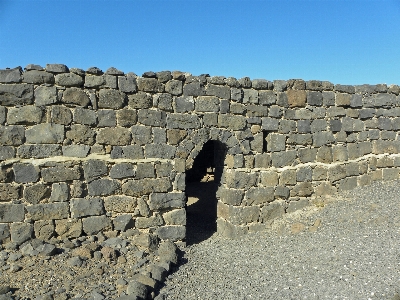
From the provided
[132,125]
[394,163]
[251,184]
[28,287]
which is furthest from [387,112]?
[28,287]

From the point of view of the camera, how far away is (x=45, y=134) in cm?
561

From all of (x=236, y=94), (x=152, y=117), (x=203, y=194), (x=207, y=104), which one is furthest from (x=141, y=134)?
(x=203, y=194)

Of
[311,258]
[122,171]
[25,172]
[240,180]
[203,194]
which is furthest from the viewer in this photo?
[203,194]

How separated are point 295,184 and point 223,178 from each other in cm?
167

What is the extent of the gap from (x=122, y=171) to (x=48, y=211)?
1368 millimetres

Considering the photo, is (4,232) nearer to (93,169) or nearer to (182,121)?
(93,169)

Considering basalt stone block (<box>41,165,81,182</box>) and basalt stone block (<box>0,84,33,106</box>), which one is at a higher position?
basalt stone block (<box>0,84,33,106</box>)

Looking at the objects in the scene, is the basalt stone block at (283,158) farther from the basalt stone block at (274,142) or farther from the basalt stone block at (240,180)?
the basalt stone block at (240,180)

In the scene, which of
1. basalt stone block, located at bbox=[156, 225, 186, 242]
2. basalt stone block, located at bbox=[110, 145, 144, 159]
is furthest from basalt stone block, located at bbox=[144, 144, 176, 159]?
basalt stone block, located at bbox=[156, 225, 186, 242]

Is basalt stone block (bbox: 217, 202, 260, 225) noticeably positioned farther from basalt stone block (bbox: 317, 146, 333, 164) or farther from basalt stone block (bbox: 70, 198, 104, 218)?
basalt stone block (bbox: 70, 198, 104, 218)

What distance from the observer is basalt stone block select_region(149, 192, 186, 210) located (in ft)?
20.7

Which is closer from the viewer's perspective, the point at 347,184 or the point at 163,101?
the point at 163,101

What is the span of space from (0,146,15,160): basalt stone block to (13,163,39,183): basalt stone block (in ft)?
0.57

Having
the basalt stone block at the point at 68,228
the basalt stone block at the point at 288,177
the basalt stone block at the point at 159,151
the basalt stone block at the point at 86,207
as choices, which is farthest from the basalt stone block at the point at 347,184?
the basalt stone block at the point at 68,228
